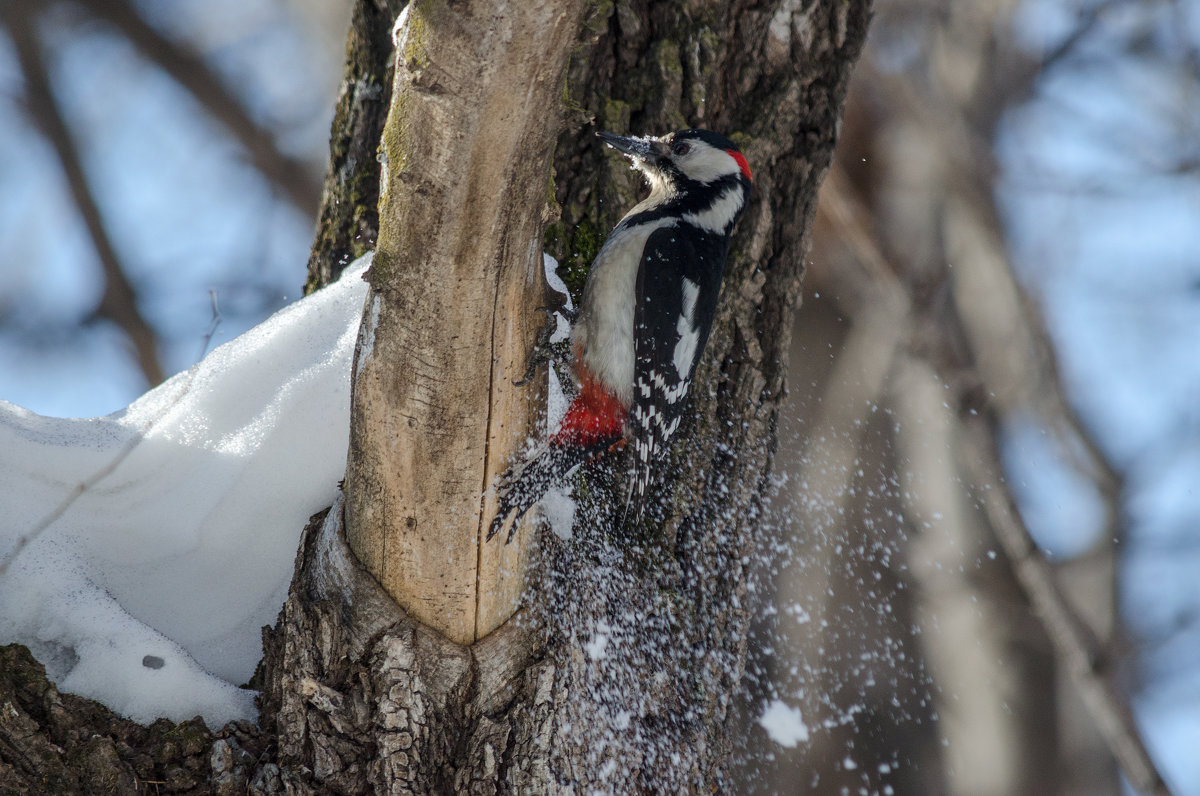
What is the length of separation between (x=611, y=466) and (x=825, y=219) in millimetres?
2075

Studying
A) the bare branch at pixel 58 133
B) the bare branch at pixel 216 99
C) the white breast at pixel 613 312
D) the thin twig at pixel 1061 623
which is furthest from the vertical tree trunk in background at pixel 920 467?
the bare branch at pixel 58 133

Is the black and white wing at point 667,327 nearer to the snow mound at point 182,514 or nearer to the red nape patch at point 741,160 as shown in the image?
the red nape patch at point 741,160

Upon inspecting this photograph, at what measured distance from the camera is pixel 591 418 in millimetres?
1998

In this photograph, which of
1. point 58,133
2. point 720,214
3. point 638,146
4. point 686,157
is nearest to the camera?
point 638,146

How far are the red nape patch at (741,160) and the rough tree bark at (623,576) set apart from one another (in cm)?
2

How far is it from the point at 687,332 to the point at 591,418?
1.11 feet

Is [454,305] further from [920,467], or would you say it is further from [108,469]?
[920,467]

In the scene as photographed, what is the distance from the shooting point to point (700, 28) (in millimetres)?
2129

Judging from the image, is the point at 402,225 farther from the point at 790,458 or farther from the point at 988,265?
the point at 988,265

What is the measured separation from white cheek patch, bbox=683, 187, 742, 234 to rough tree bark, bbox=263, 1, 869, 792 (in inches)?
3.3

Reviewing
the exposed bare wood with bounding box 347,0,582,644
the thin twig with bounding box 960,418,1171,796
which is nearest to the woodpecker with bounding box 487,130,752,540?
the exposed bare wood with bounding box 347,0,582,644

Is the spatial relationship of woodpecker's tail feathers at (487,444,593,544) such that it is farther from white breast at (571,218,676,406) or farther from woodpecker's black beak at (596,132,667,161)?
woodpecker's black beak at (596,132,667,161)

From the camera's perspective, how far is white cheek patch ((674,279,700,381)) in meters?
2.09

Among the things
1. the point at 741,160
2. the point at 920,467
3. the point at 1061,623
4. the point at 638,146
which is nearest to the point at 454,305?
the point at 638,146
